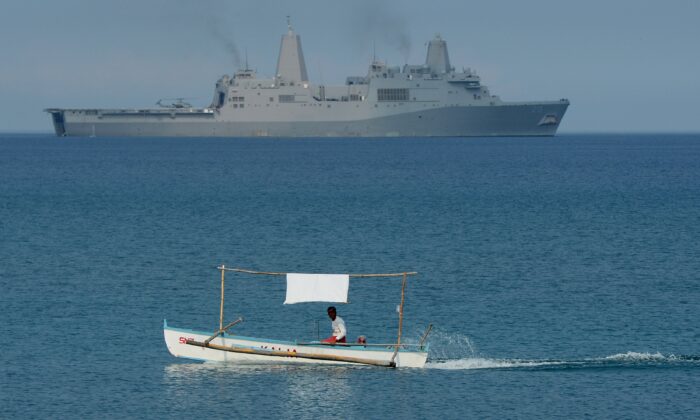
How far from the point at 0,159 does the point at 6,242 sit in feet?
323

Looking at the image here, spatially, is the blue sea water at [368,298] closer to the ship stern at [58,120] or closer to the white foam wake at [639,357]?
the white foam wake at [639,357]

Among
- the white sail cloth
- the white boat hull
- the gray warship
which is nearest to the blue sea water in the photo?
the white boat hull

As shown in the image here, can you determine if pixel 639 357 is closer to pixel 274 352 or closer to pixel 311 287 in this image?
pixel 311 287

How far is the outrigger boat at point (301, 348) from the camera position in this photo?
89.7ft

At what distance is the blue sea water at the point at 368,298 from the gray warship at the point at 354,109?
79.6 metres

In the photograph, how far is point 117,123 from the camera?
570ft

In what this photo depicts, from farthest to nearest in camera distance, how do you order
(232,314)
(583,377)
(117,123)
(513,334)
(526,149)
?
(117,123), (526,149), (232,314), (513,334), (583,377)

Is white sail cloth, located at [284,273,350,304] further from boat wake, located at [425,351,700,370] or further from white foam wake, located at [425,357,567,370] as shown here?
boat wake, located at [425,351,700,370]

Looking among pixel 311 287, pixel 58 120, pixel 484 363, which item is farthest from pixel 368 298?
pixel 58 120

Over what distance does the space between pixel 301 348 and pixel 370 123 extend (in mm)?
136187

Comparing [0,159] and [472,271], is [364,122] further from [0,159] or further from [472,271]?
[472,271]

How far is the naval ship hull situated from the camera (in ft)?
531

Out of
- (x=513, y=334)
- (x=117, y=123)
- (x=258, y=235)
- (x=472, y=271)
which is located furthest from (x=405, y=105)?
(x=513, y=334)

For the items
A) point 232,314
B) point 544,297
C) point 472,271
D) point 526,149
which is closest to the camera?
point 232,314
